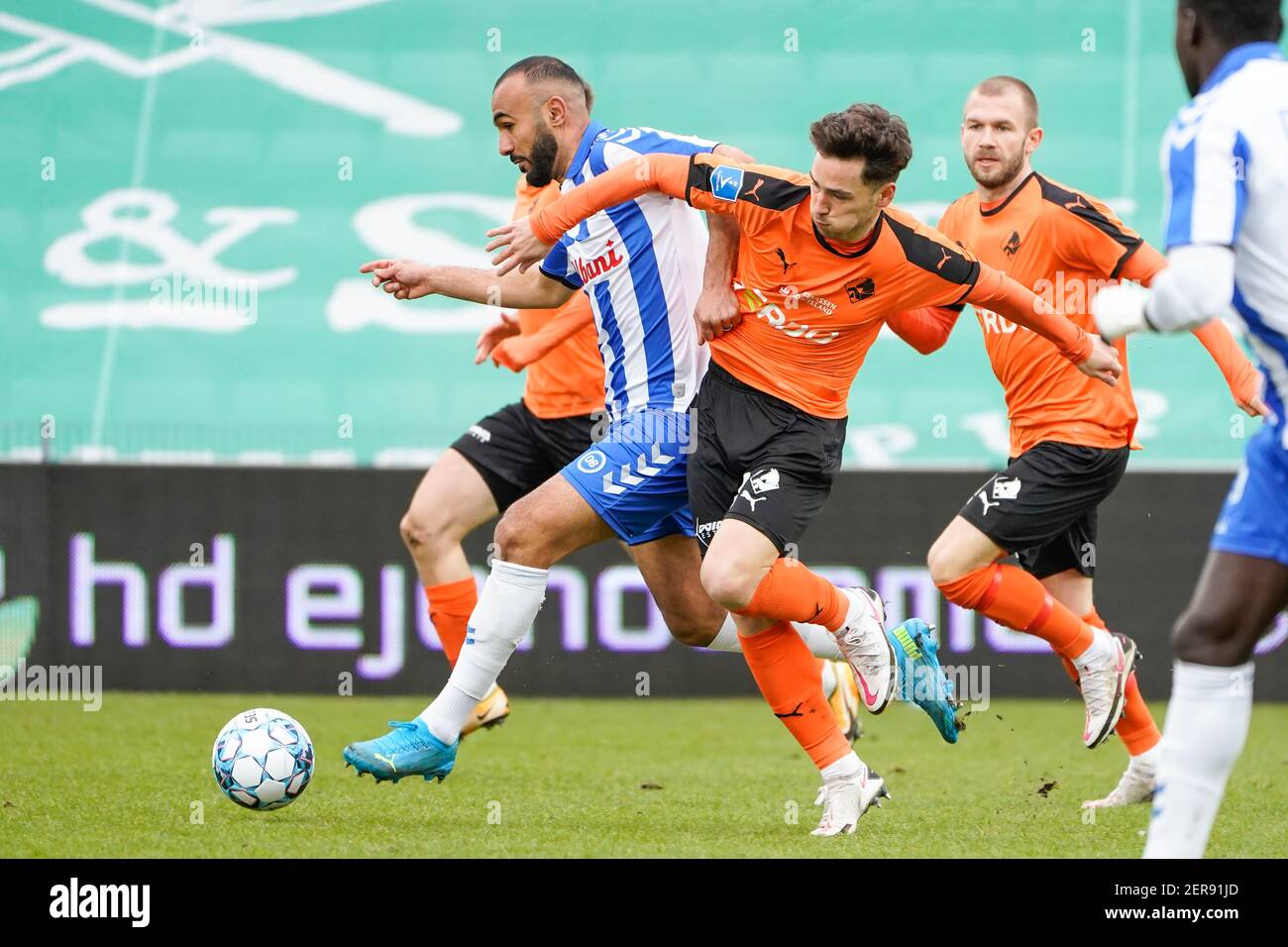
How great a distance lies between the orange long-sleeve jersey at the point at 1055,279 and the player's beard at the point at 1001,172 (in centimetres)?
6

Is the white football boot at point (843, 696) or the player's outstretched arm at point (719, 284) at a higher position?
the player's outstretched arm at point (719, 284)

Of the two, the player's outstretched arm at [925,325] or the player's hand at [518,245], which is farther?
the player's outstretched arm at [925,325]

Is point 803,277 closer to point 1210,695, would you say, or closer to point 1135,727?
point 1210,695

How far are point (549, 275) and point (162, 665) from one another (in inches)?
181

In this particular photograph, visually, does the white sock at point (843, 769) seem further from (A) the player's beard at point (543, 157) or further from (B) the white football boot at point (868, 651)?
(A) the player's beard at point (543, 157)

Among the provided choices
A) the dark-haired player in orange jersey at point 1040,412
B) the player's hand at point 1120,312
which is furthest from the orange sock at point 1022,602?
the player's hand at point 1120,312

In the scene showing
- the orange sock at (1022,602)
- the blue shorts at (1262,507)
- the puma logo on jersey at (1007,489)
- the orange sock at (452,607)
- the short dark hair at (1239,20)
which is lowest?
the orange sock at (452,607)

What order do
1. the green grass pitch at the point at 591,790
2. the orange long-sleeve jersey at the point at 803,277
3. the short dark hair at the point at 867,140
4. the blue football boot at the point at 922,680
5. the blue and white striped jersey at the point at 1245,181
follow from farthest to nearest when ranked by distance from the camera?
the blue football boot at the point at 922,680, the orange long-sleeve jersey at the point at 803,277, the green grass pitch at the point at 591,790, the short dark hair at the point at 867,140, the blue and white striped jersey at the point at 1245,181

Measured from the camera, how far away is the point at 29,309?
1229cm

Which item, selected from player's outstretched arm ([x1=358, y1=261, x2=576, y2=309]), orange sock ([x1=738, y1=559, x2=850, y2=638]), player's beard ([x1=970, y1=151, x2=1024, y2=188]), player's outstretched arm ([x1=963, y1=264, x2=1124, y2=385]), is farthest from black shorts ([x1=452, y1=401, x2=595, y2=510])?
player's outstretched arm ([x1=963, y1=264, x2=1124, y2=385])

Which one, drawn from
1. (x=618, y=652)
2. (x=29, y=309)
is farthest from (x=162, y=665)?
(x=29, y=309)

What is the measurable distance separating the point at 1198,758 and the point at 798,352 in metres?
2.07

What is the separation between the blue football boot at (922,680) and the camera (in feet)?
18.3
